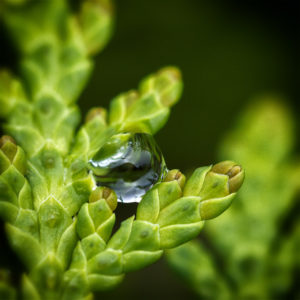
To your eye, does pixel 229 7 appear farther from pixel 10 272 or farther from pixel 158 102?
pixel 10 272

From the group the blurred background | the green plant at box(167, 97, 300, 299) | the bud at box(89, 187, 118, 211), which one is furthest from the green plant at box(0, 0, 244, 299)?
the blurred background

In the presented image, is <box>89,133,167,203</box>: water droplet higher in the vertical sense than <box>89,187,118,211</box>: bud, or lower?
higher

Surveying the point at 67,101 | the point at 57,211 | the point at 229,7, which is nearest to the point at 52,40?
the point at 67,101

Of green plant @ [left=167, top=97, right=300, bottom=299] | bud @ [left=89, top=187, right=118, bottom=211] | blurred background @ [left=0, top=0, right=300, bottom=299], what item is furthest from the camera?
blurred background @ [left=0, top=0, right=300, bottom=299]

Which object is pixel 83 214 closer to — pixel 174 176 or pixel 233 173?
pixel 174 176

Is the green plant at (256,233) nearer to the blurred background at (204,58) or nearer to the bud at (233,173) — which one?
the bud at (233,173)

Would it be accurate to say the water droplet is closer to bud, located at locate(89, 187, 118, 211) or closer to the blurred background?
bud, located at locate(89, 187, 118, 211)

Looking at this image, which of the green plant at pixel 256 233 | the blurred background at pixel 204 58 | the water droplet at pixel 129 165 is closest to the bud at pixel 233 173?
the water droplet at pixel 129 165
